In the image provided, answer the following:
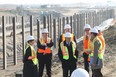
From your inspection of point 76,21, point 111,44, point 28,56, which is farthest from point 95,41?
point 76,21

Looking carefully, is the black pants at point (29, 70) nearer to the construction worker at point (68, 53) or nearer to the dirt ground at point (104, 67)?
the construction worker at point (68, 53)

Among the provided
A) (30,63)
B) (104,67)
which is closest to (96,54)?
(30,63)

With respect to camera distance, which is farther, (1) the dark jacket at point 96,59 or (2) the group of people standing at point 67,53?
(2) the group of people standing at point 67,53

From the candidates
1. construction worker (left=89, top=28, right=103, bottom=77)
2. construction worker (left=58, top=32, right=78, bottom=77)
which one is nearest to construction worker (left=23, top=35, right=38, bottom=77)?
construction worker (left=58, top=32, right=78, bottom=77)

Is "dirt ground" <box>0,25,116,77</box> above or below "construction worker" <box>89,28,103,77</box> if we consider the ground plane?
below

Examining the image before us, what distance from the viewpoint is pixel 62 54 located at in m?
9.55

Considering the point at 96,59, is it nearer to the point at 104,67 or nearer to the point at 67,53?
the point at 67,53

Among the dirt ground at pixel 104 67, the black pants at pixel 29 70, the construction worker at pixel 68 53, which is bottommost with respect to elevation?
the dirt ground at pixel 104 67

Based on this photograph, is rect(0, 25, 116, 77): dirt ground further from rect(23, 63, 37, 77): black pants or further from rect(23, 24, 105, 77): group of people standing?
rect(23, 63, 37, 77): black pants

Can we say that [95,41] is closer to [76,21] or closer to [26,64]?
[26,64]

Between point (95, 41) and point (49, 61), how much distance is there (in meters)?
2.12

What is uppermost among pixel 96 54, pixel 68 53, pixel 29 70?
pixel 96 54

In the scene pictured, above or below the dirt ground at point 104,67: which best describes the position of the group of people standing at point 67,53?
above

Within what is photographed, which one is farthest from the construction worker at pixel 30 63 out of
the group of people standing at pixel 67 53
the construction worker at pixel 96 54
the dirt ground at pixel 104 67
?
the dirt ground at pixel 104 67
